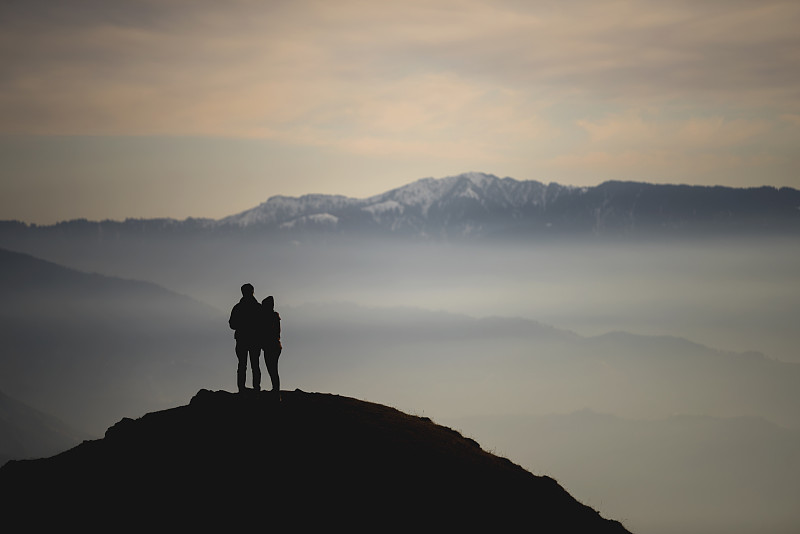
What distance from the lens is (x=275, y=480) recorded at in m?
26.5

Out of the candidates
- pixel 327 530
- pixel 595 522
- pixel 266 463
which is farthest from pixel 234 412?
pixel 595 522

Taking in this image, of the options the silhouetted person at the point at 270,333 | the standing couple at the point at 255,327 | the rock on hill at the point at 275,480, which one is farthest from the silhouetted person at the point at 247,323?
the rock on hill at the point at 275,480

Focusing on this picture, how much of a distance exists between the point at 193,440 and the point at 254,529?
6.50m

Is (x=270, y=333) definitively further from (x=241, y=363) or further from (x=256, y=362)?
(x=241, y=363)

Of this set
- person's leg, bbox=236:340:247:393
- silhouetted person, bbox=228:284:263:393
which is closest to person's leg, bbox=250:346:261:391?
silhouetted person, bbox=228:284:263:393

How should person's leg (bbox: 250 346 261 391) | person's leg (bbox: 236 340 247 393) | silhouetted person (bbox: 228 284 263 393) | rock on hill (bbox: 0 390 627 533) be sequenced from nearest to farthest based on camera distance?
rock on hill (bbox: 0 390 627 533) < silhouetted person (bbox: 228 284 263 393) < person's leg (bbox: 236 340 247 393) < person's leg (bbox: 250 346 261 391)

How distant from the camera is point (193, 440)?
29.1 metres

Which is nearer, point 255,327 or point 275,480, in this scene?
point 275,480

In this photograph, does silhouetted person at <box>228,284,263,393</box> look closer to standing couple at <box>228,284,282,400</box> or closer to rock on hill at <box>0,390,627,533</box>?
standing couple at <box>228,284,282,400</box>

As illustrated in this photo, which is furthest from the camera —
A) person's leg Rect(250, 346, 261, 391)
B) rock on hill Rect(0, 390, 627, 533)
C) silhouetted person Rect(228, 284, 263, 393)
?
person's leg Rect(250, 346, 261, 391)

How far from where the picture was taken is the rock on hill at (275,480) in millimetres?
24991

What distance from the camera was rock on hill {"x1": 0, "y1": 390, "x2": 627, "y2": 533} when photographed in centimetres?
2499

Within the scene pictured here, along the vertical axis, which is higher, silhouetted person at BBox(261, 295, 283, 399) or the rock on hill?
silhouetted person at BBox(261, 295, 283, 399)

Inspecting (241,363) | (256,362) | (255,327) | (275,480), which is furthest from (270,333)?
(275,480)
